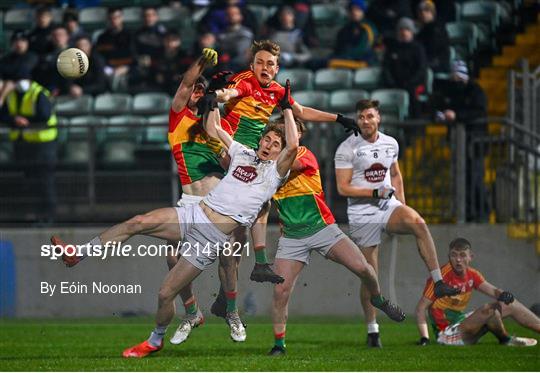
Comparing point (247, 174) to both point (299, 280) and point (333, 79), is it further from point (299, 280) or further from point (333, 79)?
point (333, 79)

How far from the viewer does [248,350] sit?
503 inches

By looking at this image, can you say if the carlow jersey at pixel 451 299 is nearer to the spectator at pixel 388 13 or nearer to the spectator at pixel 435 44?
the spectator at pixel 435 44

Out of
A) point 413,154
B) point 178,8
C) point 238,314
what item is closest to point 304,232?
point 238,314

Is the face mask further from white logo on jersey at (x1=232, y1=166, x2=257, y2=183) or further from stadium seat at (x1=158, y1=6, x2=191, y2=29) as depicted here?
white logo on jersey at (x1=232, y1=166, x2=257, y2=183)

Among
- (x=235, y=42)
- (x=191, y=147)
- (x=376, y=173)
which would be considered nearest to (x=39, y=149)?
(x=235, y=42)

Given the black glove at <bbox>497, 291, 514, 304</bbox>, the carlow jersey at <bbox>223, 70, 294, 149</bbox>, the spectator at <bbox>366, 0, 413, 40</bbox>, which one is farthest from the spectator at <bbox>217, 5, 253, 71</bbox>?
the black glove at <bbox>497, 291, 514, 304</bbox>

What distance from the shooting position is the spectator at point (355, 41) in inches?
738

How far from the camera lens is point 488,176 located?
15594 millimetres

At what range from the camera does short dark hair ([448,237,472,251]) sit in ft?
43.4

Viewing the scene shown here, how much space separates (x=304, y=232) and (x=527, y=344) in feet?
7.71

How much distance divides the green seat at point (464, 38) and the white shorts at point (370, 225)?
593 centimetres

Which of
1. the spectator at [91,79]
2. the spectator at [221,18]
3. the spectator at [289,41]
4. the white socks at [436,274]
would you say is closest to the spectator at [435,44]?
the spectator at [289,41]

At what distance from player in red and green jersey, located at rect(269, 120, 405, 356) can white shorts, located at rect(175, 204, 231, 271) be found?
2.24ft

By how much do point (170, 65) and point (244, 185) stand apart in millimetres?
6978
